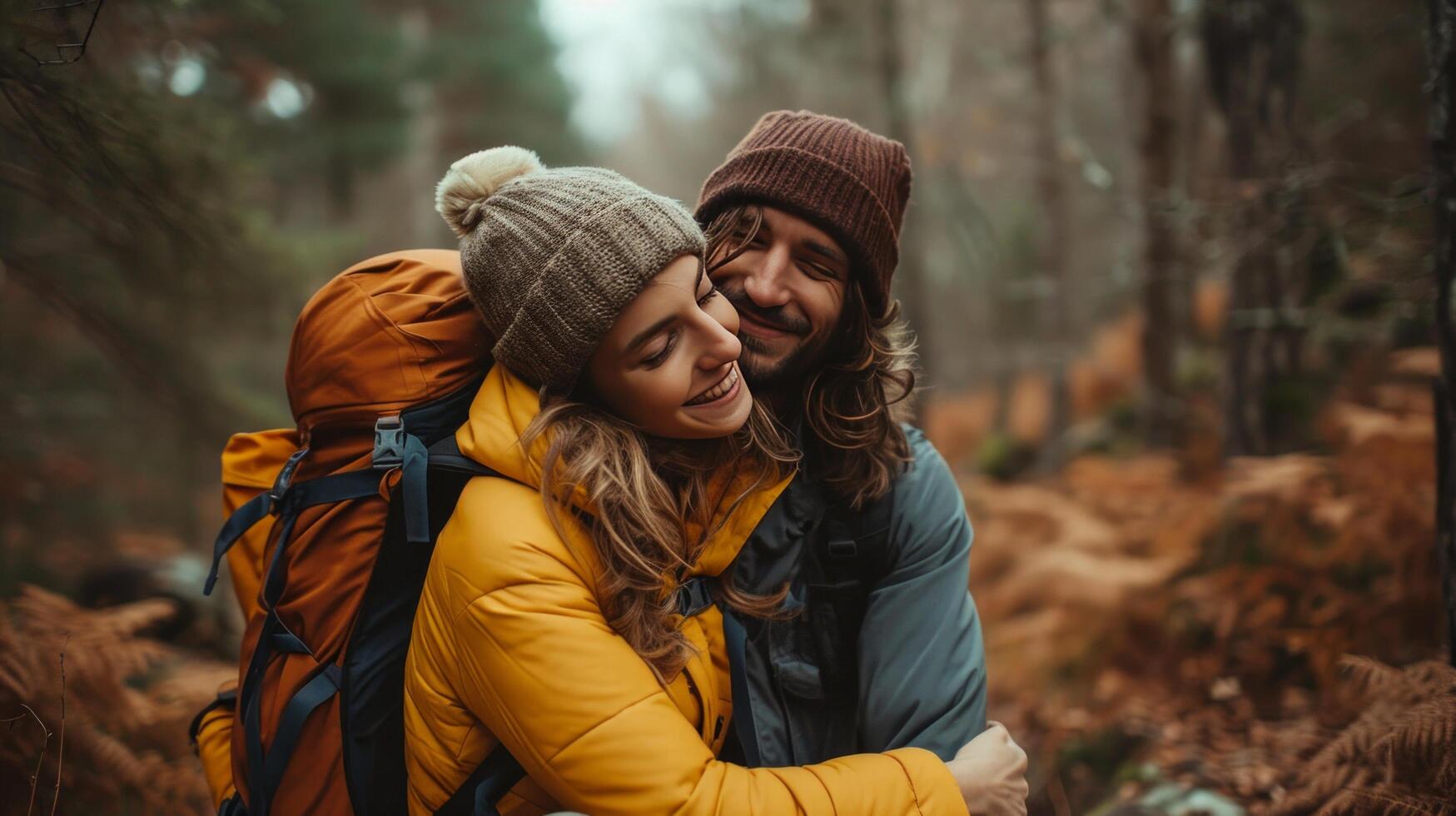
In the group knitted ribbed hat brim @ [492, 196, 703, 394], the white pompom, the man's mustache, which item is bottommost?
the man's mustache

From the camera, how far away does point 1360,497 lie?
4.61 m

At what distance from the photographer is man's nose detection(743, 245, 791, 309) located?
2486 millimetres

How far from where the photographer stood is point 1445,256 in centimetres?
281

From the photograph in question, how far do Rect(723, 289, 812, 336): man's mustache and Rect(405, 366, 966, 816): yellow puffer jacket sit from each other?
0.74 metres

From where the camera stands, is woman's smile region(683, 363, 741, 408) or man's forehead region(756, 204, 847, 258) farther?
man's forehead region(756, 204, 847, 258)

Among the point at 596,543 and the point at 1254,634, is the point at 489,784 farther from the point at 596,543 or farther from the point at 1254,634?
the point at 1254,634

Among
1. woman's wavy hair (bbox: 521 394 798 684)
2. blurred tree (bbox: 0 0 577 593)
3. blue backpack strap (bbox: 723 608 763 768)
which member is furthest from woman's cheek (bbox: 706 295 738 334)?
blurred tree (bbox: 0 0 577 593)

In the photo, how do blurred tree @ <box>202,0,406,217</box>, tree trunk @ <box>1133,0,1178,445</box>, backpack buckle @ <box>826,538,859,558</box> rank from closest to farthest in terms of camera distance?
backpack buckle @ <box>826,538,859,558</box> < tree trunk @ <box>1133,0,1178,445</box> < blurred tree @ <box>202,0,406,217</box>

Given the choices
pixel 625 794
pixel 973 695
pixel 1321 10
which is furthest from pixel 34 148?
pixel 1321 10

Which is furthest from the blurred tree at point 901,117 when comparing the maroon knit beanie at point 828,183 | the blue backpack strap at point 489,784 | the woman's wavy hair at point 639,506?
the blue backpack strap at point 489,784

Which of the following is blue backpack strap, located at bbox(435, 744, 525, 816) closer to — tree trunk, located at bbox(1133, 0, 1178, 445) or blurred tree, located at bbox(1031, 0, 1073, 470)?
tree trunk, located at bbox(1133, 0, 1178, 445)

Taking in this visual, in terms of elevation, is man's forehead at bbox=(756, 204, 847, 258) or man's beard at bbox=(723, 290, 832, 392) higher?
man's forehead at bbox=(756, 204, 847, 258)

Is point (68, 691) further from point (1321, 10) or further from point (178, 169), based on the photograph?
point (1321, 10)

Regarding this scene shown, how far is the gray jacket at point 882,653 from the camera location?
2.33 meters
